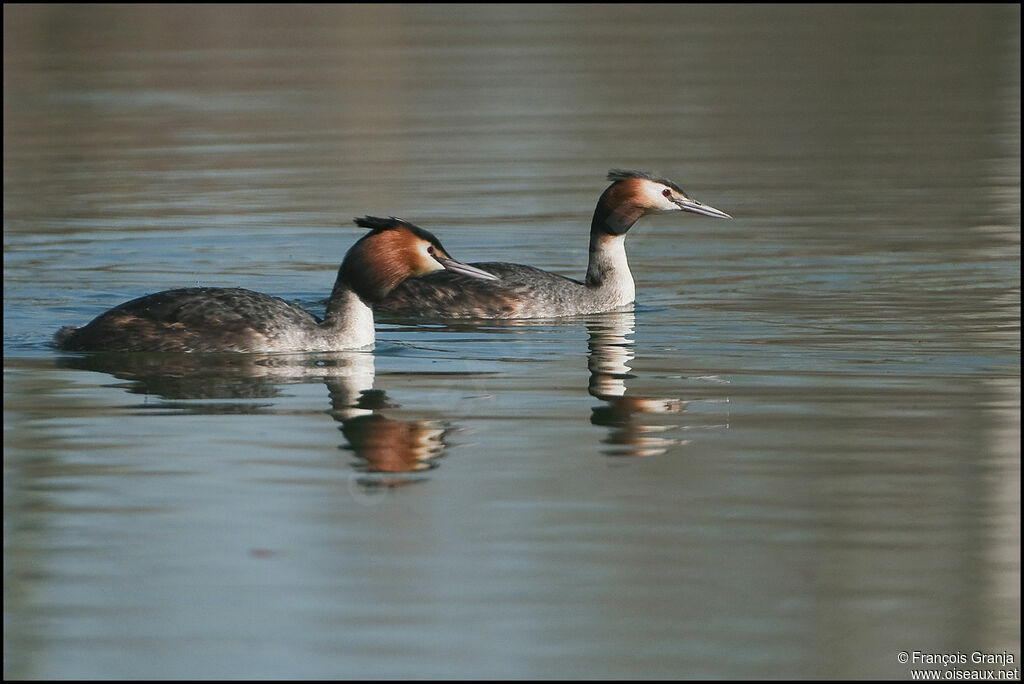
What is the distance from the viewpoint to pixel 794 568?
7148 millimetres

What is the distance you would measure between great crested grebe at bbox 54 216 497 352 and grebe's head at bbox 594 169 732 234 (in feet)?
9.21

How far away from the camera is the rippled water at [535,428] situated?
6586 mm

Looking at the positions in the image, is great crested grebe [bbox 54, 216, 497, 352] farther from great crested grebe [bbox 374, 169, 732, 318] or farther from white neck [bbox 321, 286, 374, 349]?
great crested grebe [bbox 374, 169, 732, 318]

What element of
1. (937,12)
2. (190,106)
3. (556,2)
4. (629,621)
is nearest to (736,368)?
(629,621)

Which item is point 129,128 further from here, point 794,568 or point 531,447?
point 794,568

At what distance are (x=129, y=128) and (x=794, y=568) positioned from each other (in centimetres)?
2064

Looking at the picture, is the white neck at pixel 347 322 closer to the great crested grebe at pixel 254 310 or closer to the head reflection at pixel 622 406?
the great crested grebe at pixel 254 310

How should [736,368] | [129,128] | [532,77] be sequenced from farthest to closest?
[532,77], [129,128], [736,368]

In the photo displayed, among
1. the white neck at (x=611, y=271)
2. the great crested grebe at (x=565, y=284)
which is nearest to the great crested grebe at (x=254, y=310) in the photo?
the great crested grebe at (x=565, y=284)

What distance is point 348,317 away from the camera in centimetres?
1172

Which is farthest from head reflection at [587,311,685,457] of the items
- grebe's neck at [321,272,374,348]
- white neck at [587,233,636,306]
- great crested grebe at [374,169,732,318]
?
grebe's neck at [321,272,374,348]

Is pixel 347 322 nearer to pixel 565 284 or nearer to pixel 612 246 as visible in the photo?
pixel 565 284

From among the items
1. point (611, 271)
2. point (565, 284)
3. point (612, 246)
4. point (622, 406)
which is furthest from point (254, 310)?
point (612, 246)

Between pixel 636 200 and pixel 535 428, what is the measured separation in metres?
4.81
